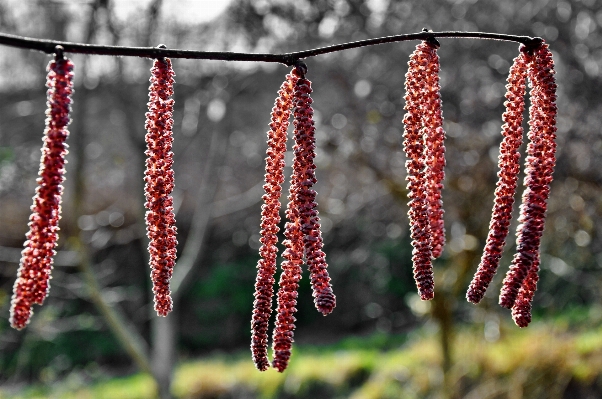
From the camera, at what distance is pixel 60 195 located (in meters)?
0.89

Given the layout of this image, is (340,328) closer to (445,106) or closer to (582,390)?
(582,390)

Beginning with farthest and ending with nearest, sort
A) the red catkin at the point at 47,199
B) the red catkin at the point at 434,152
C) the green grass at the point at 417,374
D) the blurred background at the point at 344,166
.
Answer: the green grass at the point at 417,374, the blurred background at the point at 344,166, the red catkin at the point at 434,152, the red catkin at the point at 47,199

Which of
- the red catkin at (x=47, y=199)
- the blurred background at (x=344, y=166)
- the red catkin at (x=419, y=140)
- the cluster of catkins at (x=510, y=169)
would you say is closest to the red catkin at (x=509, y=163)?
the cluster of catkins at (x=510, y=169)

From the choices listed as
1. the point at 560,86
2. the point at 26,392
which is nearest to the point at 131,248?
the point at 26,392

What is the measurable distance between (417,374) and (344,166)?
2.46 meters

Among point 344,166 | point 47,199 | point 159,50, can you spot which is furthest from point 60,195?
point 344,166

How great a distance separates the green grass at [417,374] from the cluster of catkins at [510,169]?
5.70 m

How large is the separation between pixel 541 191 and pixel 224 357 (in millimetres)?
10470

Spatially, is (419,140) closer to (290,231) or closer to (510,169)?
(510,169)

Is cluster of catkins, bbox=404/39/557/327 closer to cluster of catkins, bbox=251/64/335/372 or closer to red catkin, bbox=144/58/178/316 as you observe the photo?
cluster of catkins, bbox=251/64/335/372

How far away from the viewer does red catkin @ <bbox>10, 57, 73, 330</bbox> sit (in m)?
0.86

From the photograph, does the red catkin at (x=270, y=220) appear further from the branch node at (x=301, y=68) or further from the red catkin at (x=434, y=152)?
the red catkin at (x=434, y=152)

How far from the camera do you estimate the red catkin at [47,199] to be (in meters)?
0.86

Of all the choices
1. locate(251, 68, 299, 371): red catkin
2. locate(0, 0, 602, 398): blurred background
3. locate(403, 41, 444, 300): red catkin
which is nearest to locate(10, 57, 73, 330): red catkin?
locate(251, 68, 299, 371): red catkin
